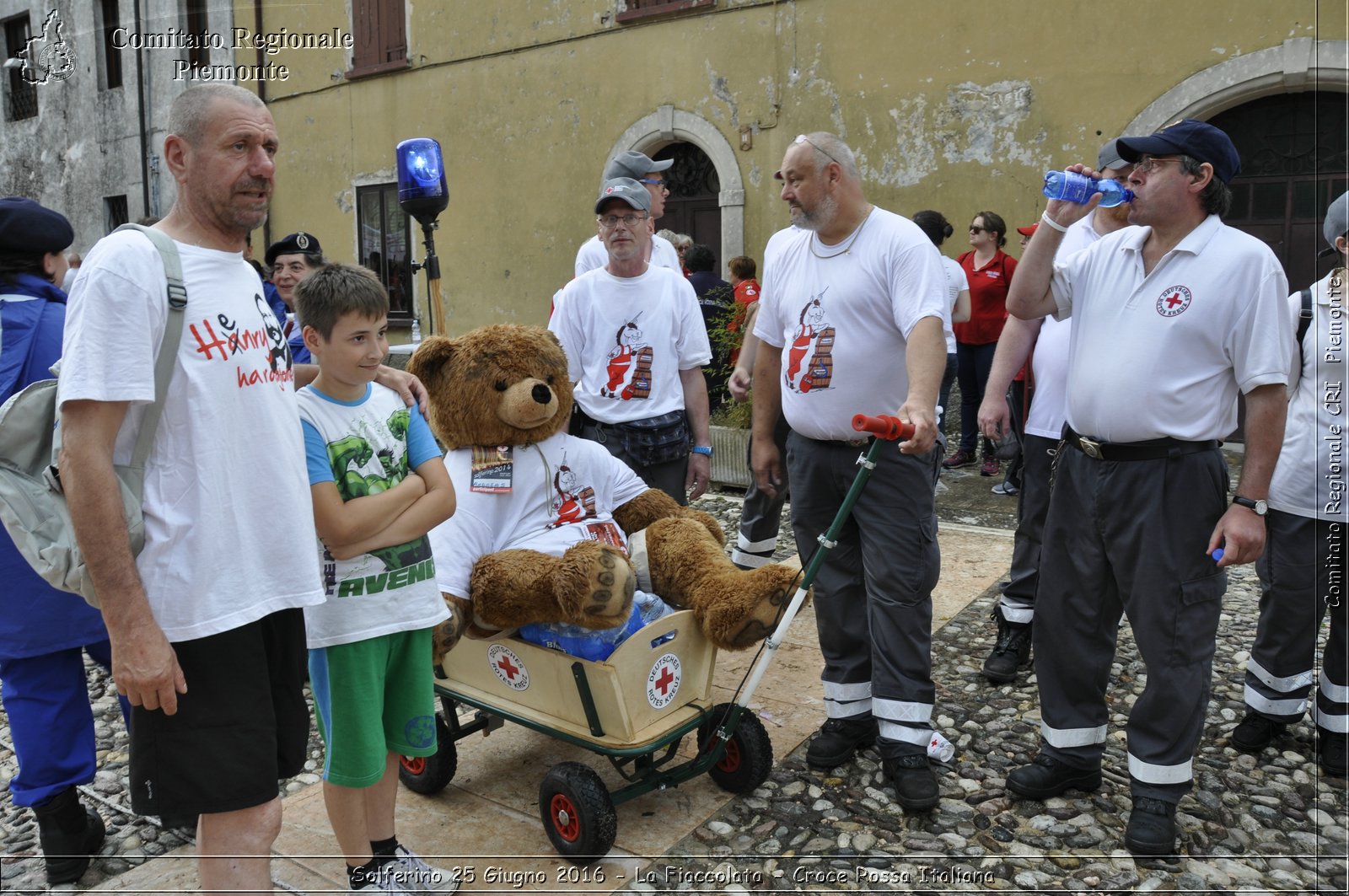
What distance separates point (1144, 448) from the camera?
311 centimetres

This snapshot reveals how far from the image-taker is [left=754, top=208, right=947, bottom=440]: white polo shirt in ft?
11.0

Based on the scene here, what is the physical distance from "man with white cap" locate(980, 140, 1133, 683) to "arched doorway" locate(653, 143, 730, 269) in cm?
836

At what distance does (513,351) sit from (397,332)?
13552 millimetres

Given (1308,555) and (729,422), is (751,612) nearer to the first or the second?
(1308,555)

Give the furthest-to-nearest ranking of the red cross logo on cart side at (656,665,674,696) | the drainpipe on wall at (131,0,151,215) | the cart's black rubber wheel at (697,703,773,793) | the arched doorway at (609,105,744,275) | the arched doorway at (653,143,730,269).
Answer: the drainpipe on wall at (131,0,151,215) < the arched doorway at (653,143,730,269) < the arched doorway at (609,105,744,275) < the cart's black rubber wheel at (697,703,773,793) < the red cross logo on cart side at (656,665,674,696)

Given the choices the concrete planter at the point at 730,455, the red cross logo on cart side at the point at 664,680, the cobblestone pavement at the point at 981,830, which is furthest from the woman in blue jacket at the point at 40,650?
the concrete planter at the point at 730,455

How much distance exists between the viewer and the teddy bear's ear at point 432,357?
139 inches

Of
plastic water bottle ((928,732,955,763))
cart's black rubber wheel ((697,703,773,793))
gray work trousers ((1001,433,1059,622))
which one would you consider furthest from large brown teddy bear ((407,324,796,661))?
gray work trousers ((1001,433,1059,622))

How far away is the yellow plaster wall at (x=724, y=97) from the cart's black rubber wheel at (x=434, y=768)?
601cm

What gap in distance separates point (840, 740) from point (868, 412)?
1174 millimetres

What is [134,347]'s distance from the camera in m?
2.07

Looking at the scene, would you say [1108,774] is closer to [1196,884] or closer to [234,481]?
[1196,884]

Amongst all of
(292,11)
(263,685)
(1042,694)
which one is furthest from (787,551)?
(292,11)

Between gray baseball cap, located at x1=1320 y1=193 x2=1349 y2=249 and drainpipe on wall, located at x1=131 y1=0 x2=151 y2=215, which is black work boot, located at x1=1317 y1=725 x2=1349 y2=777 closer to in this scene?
gray baseball cap, located at x1=1320 y1=193 x2=1349 y2=249
